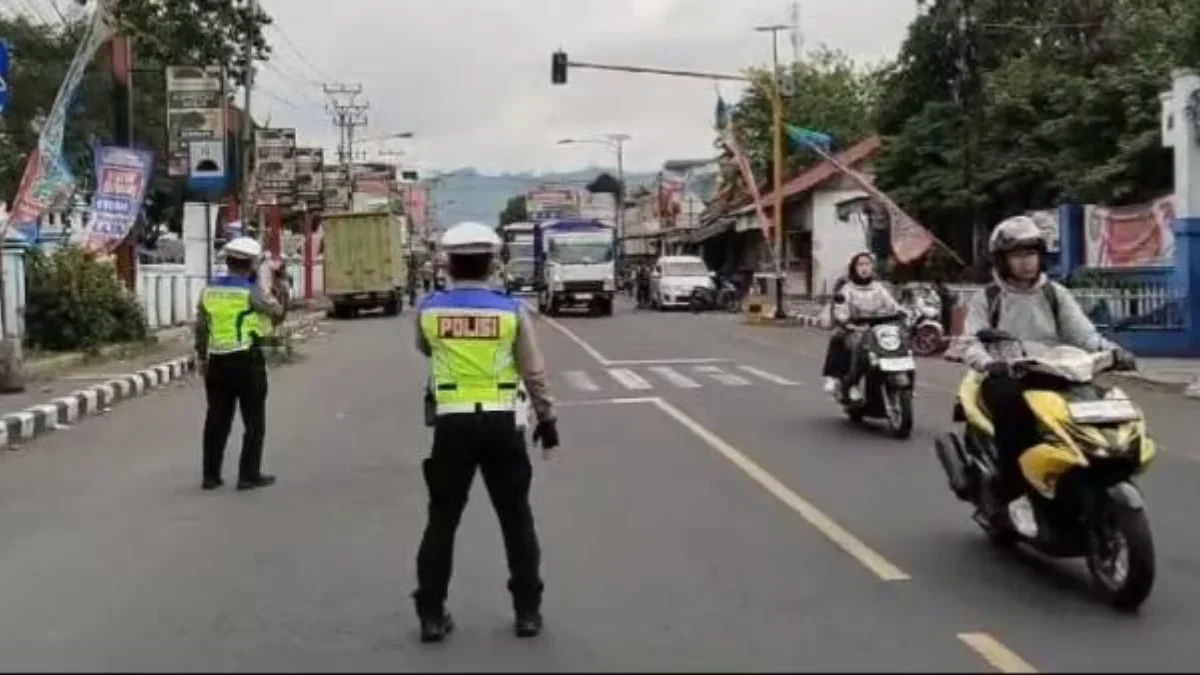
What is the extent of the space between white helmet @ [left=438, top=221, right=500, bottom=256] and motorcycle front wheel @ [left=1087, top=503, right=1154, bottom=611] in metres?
2.93

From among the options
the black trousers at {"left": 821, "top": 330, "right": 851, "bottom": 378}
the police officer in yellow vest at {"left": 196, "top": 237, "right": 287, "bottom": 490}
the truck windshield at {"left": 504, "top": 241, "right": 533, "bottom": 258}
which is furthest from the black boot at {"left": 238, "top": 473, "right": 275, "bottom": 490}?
the truck windshield at {"left": 504, "top": 241, "right": 533, "bottom": 258}

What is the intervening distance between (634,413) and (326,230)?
118ft

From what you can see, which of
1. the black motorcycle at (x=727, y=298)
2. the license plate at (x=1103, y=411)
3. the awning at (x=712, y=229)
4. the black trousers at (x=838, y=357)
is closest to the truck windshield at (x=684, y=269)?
the black motorcycle at (x=727, y=298)

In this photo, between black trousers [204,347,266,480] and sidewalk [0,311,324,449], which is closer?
black trousers [204,347,266,480]

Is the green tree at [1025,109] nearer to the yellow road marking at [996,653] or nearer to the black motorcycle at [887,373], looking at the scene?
the black motorcycle at [887,373]

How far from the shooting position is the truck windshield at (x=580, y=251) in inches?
1859

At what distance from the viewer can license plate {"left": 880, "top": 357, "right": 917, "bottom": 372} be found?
1424cm

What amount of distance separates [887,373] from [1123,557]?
281 inches

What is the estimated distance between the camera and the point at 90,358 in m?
24.9

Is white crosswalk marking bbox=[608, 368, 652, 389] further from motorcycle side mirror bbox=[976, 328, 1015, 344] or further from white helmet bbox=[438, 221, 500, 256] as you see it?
white helmet bbox=[438, 221, 500, 256]

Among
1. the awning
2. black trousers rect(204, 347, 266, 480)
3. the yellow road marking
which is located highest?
the awning

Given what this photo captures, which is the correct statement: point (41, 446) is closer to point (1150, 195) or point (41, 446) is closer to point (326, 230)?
point (1150, 195)

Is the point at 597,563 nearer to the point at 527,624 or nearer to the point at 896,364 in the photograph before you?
the point at 527,624

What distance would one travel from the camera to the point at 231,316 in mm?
11820
